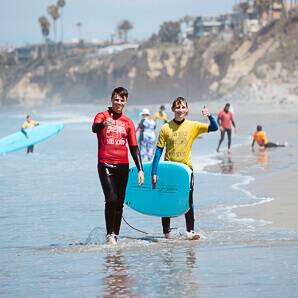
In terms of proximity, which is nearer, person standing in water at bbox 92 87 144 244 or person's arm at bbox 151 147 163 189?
person standing in water at bbox 92 87 144 244

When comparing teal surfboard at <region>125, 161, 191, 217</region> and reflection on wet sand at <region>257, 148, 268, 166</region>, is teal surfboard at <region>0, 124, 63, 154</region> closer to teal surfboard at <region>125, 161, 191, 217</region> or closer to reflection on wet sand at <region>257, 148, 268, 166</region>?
reflection on wet sand at <region>257, 148, 268, 166</region>

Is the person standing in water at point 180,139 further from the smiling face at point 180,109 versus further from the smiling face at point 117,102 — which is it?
the smiling face at point 117,102

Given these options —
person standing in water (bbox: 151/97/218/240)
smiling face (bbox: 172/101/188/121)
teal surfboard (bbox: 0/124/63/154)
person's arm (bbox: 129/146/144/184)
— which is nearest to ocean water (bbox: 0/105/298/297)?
person standing in water (bbox: 151/97/218/240)


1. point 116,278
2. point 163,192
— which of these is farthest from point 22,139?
point 116,278

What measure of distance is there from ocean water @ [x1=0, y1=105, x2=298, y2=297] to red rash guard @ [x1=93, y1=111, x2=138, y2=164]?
2.58 feet

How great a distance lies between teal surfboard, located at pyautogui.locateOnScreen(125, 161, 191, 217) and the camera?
8.33 m

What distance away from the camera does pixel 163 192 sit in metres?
8.58

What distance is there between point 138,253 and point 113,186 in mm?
647

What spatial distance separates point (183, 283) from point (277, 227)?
289 centimetres

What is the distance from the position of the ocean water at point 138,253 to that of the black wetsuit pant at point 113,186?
30 cm

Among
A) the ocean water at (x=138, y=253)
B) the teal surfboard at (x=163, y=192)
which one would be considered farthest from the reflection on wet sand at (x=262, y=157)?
the teal surfboard at (x=163, y=192)

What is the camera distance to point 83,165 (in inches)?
763

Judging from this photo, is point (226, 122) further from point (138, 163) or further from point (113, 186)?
point (113, 186)

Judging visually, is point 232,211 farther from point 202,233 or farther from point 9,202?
point 9,202
